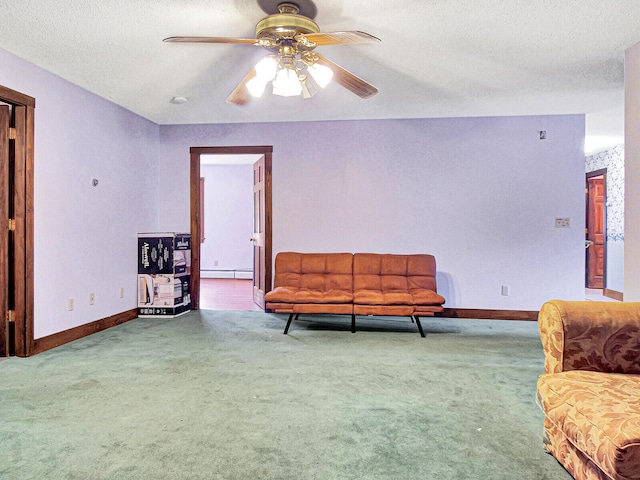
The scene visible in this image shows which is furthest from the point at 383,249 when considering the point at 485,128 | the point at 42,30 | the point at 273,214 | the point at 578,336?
the point at 42,30

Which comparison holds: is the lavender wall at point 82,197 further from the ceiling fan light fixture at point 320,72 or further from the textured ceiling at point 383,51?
the ceiling fan light fixture at point 320,72

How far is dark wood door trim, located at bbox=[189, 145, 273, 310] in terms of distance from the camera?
5.27 meters

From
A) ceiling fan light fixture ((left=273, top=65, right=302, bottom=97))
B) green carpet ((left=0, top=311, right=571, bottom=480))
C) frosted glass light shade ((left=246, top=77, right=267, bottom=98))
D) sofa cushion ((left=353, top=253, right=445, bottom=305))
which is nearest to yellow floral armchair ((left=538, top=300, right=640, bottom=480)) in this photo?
green carpet ((left=0, top=311, right=571, bottom=480))

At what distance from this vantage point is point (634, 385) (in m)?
1.62

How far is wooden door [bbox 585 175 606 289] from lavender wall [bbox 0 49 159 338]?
24.5 ft

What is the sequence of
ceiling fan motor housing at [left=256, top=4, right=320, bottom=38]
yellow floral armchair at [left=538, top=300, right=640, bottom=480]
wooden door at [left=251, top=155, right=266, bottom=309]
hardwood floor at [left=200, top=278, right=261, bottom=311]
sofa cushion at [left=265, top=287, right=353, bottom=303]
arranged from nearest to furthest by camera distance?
yellow floral armchair at [left=538, top=300, right=640, bottom=480]
ceiling fan motor housing at [left=256, top=4, right=320, bottom=38]
sofa cushion at [left=265, top=287, right=353, bottom=303]
wooden door at [left=251, top=155, right=266, bottom=309]
hardwood floor at [left=200, top=278, right=261, bottom=311]

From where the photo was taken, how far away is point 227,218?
8.95m

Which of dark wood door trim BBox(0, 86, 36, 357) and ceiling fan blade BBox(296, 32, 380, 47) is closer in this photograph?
ceiling fan blade BBox(296, 32, 380, 47)

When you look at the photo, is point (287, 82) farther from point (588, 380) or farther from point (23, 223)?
point (23, 223)

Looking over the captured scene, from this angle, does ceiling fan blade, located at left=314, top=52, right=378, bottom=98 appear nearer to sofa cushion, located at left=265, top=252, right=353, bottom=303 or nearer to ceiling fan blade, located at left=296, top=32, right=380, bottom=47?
ceiling fan blade, located at left=296, top=32, right=380, bottom=47

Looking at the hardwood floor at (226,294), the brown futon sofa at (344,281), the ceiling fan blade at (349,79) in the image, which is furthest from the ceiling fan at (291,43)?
the hardwood floor at (226,294)

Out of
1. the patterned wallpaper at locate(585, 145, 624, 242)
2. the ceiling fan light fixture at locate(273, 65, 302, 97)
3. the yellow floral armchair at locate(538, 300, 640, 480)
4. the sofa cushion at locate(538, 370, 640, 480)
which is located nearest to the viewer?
the sofa cushion at locate(538, 370, 640, 480)

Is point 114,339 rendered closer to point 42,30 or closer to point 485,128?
point 42,30

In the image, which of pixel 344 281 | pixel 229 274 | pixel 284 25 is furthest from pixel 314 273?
pixel 229 274
